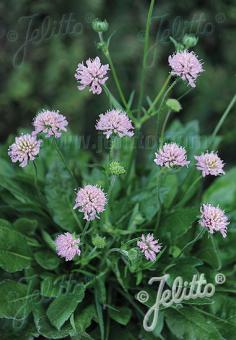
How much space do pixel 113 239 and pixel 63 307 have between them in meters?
0.17

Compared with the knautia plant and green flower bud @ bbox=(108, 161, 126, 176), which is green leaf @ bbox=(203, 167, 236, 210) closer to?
the knautia plant

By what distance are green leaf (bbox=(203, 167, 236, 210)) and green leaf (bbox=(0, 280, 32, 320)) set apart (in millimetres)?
508

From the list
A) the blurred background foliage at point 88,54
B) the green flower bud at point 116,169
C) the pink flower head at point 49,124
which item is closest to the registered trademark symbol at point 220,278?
the green flower bud at point 116,169

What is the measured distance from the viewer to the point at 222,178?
1536mm

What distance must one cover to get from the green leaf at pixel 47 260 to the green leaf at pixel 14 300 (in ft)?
0.19

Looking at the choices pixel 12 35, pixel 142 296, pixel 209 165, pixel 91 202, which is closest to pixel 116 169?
pixel 91 202

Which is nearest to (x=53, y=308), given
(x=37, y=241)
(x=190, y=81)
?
(x=37, y=241)

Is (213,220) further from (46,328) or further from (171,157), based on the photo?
(46,328)

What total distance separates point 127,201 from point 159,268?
0.54 feet

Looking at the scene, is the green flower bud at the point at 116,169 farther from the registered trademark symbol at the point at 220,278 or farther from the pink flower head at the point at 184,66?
the registered trademark symbol at the point at 220,278

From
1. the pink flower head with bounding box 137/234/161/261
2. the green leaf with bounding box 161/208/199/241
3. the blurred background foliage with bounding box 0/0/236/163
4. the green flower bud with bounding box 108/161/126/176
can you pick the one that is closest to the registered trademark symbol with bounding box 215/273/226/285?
the green leaf with bounding box 161/208/199/241

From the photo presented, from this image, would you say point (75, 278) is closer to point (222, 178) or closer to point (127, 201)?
point (127, 201)

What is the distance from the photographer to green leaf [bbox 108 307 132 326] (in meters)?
1.12

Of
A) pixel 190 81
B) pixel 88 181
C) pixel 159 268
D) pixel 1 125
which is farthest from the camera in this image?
pixel 1 125
